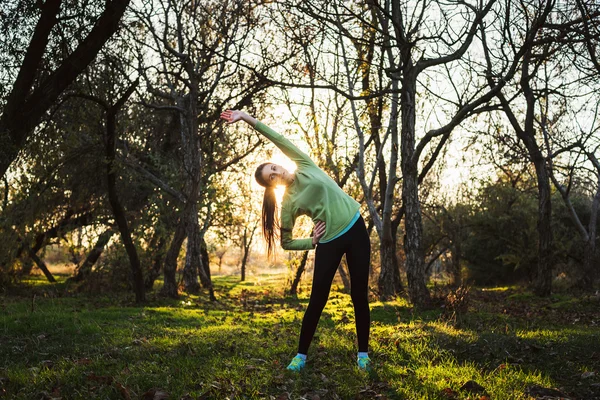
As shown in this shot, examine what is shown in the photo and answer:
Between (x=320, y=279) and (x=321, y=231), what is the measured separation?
488 millimetres

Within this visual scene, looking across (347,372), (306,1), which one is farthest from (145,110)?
(347,372)

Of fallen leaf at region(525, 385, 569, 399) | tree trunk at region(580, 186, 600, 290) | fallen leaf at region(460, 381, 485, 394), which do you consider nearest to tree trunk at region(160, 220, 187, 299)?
fallen leaf at region(460, 381, 485, 394)

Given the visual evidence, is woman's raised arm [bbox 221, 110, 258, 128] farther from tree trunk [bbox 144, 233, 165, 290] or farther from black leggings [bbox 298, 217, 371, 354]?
tree trunk [bbox 144, 233, 165, 290]

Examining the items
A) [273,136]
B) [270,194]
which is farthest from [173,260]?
[273,136]

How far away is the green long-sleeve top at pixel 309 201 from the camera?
5582mm

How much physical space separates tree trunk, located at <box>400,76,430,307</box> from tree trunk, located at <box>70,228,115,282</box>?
1179 cm

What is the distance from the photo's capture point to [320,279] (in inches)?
220

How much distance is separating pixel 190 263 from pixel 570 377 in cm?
1592

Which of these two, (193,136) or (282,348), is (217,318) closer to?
(282,348)

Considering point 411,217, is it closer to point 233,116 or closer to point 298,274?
point 233,116

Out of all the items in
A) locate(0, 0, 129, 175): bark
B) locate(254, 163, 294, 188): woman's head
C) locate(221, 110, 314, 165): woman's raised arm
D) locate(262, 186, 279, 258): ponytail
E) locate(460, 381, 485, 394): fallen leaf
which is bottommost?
locate(460, 381, 485, 394): fallen leaf

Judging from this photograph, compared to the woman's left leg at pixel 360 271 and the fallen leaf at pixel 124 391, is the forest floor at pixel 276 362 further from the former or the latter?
the woman's left leg at pixel 360 271

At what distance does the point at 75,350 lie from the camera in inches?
268

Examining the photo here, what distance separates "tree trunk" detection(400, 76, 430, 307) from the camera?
12.2 m
